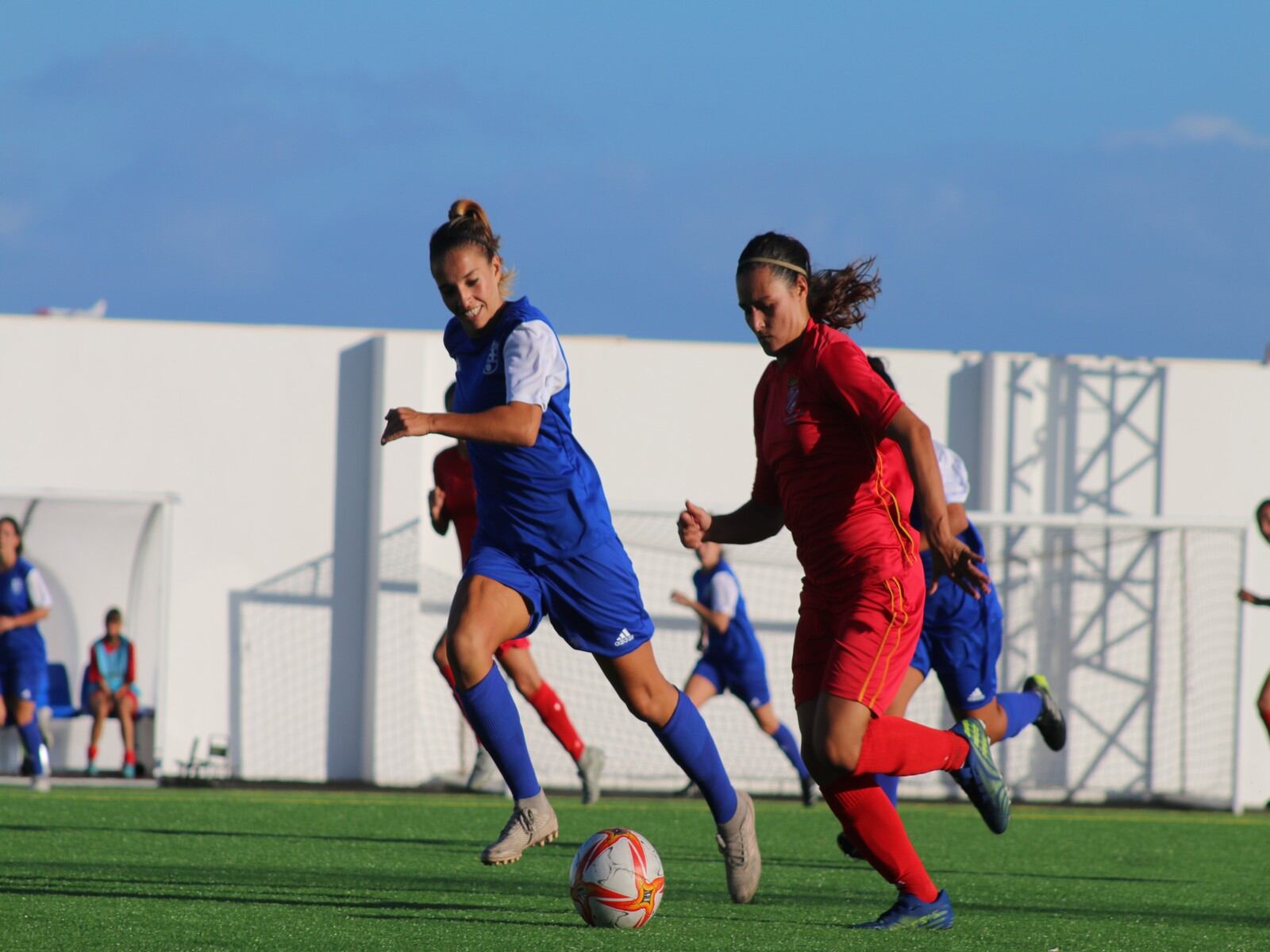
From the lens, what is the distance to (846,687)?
4.23 m

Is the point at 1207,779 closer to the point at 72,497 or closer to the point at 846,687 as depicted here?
the point at 72,497

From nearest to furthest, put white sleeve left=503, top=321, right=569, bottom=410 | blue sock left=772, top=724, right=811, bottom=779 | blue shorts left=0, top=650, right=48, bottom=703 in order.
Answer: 1. white sleeve left=503, top=321, right=569, bottom=410
2. blue shorts left=0, top=650, right=48, bottom=703
3. blue sock left=772, top=724, right=811, bottom=779

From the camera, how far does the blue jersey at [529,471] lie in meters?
4.80

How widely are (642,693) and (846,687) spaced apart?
32.5 inches

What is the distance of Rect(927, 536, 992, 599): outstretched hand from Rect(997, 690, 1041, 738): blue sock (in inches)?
125

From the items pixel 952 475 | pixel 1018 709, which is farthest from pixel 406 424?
pixel 1018 709

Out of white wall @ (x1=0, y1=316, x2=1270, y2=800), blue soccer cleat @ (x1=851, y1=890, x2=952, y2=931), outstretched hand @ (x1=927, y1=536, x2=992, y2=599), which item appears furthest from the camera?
white wall @ (x1=0, y1=316, x2=1270, y2=800)

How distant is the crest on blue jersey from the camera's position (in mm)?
4793

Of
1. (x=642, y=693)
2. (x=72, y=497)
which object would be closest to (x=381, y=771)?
(x=72, y=497)


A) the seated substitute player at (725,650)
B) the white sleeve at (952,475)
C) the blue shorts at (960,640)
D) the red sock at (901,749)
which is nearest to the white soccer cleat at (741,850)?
the red sock at (901,749)

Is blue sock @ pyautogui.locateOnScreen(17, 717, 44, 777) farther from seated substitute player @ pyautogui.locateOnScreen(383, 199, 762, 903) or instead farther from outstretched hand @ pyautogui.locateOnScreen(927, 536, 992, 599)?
outstretched hand @ pyautogui.locateOnScreen(927, 536, 992, 599)

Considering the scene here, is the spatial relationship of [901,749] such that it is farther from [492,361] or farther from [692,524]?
[492,361]

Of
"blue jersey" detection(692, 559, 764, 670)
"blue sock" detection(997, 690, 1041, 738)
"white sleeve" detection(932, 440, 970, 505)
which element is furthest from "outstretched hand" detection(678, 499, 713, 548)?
"blue jersey" detection(692, 559, 764, 670)

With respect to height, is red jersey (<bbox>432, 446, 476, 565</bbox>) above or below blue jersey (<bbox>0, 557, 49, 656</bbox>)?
above
